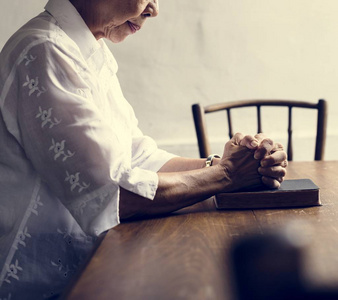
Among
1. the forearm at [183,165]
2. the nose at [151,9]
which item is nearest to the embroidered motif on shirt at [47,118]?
the nose at [151,9]

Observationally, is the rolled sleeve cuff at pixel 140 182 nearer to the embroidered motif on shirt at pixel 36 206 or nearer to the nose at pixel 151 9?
the embroidered motif on shirt at pixel 36 206

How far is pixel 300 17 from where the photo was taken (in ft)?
8.19

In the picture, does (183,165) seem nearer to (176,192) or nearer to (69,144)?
(176,192)

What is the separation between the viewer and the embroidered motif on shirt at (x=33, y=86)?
96cm

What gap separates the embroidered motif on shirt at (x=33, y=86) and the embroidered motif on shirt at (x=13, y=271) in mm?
337

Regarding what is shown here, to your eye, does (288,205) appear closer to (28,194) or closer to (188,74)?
(28,194)

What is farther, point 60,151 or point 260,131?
point 260,131

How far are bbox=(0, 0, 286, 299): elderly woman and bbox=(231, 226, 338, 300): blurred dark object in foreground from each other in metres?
0.24

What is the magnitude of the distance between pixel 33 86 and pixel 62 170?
0.17 m

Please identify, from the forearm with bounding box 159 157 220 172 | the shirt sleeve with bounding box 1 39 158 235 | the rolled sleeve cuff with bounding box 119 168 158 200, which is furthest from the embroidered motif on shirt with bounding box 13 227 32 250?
the forearm with bounding box 159 157 220 172

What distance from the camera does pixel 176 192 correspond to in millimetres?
1035

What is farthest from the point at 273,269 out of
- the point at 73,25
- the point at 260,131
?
the point at 260,131

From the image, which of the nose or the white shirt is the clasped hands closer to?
the white shirt

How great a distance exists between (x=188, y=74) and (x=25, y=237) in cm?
165
